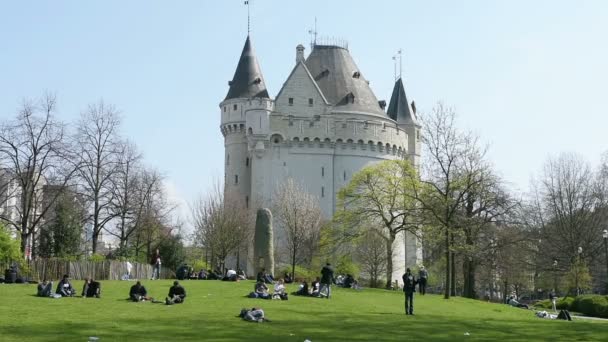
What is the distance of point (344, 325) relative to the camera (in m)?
25.2

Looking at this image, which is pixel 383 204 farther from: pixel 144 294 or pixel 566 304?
pixel 144 294

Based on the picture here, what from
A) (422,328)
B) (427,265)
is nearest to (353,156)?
(427,265)

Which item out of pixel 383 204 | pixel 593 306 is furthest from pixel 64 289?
pixel 383 204

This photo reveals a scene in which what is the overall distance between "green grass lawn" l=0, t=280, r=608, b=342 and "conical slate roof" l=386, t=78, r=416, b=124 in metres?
70.8

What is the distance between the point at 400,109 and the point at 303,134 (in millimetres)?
19357

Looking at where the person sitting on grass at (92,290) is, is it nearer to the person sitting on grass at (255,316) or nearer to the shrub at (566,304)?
the person sitting on grass at (255,316)

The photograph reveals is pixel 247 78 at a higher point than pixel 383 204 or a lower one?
higher

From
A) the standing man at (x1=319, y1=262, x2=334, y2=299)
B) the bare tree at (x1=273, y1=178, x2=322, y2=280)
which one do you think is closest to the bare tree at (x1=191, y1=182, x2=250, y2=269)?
Result: the bare tree at (x1=273, y1=178, x2=322, y2=280)

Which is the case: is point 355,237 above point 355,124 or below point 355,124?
below

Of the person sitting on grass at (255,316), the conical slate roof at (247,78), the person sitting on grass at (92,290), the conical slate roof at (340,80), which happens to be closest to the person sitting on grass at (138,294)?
the person sitting on grass at (92,290)

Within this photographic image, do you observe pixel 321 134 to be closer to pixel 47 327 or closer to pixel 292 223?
pixel 292 223

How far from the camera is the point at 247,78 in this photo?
9394 cm

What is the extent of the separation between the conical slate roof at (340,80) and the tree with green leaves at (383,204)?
28.3 metres

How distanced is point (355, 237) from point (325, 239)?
355cm
